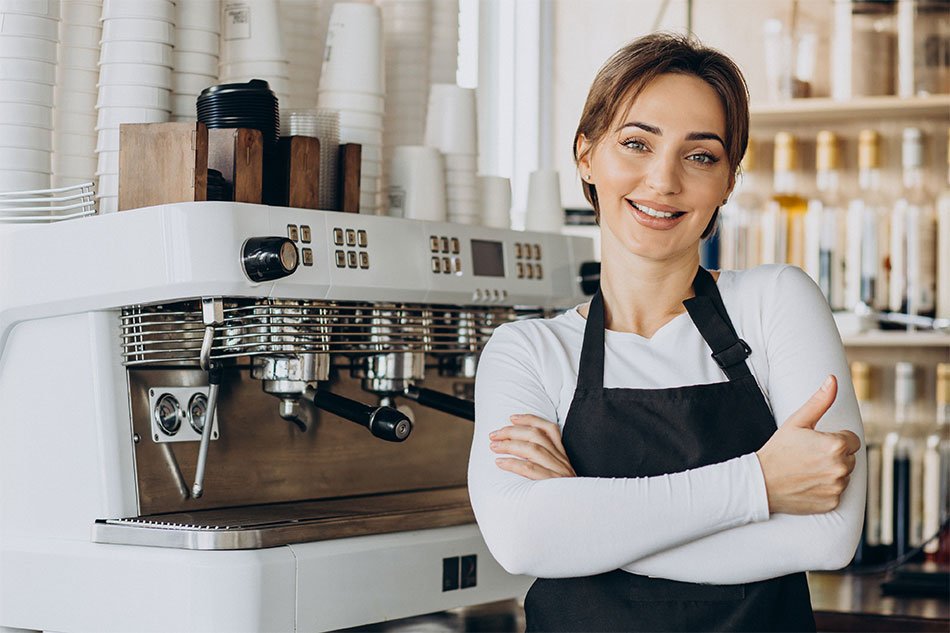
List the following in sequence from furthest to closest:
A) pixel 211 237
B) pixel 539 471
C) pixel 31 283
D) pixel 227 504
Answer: pixel 227 504, pixel 31 283, pixel 211 237, pixel 539 471

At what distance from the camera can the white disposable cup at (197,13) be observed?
5.75 ft

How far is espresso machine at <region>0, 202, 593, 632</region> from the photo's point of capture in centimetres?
147

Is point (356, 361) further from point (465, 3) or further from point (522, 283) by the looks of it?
point (465, 3)

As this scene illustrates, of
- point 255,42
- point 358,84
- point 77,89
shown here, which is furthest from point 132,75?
point 358,84

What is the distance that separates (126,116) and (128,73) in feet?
0.19

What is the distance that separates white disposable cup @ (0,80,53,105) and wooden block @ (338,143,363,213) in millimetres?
400

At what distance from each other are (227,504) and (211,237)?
41 cm

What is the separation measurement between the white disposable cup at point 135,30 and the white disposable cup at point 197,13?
0.06 meters

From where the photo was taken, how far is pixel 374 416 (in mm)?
1581

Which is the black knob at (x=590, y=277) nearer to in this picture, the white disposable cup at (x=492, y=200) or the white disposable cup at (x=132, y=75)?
the white disposable cup at (x=492, y=200)

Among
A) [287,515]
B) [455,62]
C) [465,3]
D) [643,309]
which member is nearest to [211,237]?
[287,515]

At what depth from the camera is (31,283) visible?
1577 millimetres

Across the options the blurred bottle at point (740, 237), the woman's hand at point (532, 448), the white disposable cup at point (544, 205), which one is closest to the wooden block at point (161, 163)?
the woman's hand at point (532, 448)

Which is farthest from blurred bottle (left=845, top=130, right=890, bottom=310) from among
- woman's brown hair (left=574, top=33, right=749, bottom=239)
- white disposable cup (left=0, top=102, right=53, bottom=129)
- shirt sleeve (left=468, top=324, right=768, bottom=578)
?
white disposable cup (left=0, top=102, right=53, bottom=129)
